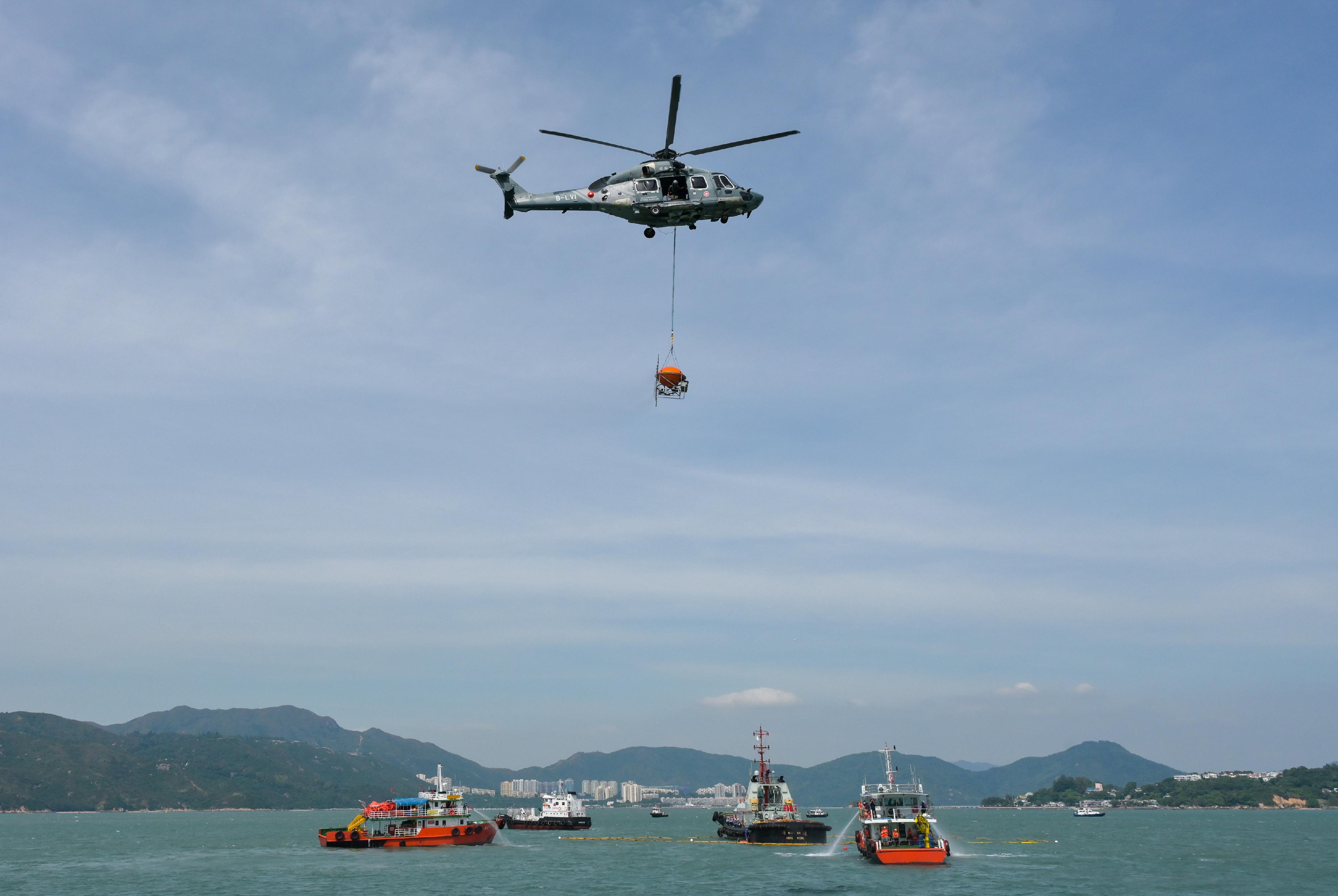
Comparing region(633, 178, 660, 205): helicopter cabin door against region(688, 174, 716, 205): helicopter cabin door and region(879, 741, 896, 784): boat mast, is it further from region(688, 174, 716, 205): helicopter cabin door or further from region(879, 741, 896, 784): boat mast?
region(879, 741, 896, 784): boat mast

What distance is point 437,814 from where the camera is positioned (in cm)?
7725

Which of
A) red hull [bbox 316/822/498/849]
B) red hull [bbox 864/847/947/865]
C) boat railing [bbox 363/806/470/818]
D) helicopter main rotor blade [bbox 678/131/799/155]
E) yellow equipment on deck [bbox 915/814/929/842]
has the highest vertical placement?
helicopter main rotor blade [bbox 678/131/799/155]

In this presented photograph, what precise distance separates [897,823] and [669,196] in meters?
44.2

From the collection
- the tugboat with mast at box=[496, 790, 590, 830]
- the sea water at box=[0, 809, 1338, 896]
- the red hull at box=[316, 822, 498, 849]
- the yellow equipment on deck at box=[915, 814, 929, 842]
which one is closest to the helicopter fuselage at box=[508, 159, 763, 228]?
the sea water at box=[0, 809, 1338, 896]

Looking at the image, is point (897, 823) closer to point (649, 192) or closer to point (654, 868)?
point (654, 868)

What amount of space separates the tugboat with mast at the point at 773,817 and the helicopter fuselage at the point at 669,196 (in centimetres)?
5533

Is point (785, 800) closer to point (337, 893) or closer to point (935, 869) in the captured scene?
point (935, 869)

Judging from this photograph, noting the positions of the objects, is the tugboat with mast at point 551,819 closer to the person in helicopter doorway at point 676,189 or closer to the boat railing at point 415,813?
the boat railing at point 415,813

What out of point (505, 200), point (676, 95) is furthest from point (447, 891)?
point (676, 95)

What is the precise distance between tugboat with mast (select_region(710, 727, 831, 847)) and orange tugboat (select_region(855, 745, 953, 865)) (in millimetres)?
16266

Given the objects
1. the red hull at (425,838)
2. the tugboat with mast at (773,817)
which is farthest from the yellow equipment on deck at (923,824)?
the red hull at (425,838)

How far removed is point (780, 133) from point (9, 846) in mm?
128329

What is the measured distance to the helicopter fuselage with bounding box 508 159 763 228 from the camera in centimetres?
3672

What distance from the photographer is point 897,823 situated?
201ft
